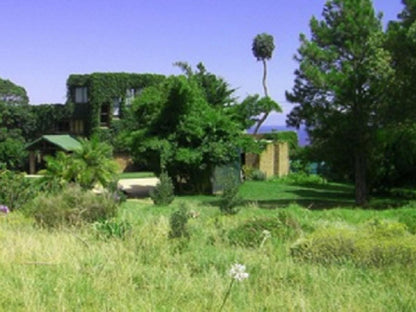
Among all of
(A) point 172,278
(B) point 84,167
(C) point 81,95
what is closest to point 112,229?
(A) point 172,278

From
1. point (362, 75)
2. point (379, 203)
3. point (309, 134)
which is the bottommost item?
point (379, 203)

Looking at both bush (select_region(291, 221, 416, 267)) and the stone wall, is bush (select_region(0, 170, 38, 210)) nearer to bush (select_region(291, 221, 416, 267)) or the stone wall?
bush (select_region(291, 221, 416, 267))

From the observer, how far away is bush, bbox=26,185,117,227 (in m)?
10.0

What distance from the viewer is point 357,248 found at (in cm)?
708

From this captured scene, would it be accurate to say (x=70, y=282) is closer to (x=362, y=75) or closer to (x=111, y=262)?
(x=111, y=262)

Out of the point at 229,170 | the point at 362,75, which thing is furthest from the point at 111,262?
the point at 229,170

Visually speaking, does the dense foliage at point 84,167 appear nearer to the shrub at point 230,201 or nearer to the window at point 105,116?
the shrub at point 230,201

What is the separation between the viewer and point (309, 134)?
80.0 feet

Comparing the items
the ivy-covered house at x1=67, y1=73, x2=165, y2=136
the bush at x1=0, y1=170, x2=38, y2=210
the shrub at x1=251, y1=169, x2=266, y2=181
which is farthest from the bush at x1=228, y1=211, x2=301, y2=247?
the ivy-covered house at x1=67, y1=73, x2=165, y2=136

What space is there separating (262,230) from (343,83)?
14.4 metres

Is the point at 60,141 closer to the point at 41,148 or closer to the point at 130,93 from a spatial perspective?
the point at 41,148

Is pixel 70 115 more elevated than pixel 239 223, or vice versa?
pixel 70 115

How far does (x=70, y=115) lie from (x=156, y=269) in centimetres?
4382

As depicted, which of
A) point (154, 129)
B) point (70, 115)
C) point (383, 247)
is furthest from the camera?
point (70, 115)
